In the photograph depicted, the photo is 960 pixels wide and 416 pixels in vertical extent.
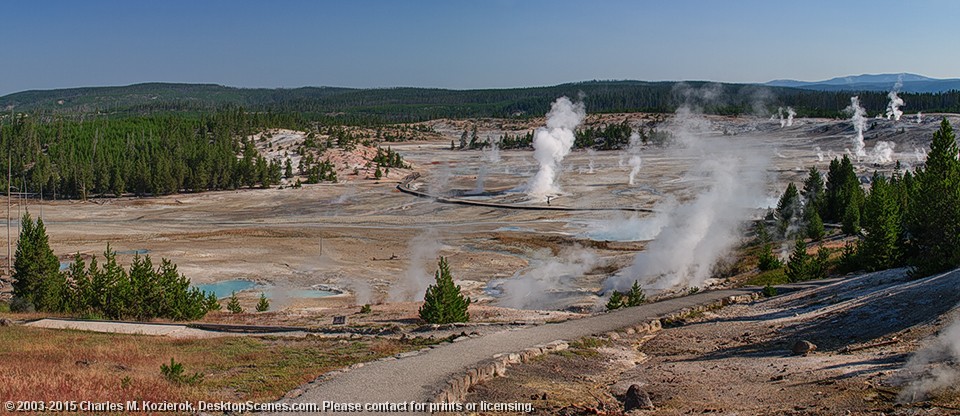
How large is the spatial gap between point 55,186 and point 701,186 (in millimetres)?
84529

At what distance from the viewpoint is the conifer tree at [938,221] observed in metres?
32.4

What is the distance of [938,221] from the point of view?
3453 centimetres

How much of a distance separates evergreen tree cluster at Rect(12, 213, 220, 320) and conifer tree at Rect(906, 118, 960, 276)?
29885mm

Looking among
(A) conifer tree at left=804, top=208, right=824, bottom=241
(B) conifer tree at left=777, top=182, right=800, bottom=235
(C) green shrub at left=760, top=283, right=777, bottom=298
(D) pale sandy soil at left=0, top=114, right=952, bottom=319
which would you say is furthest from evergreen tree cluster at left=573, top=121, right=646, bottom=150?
(C) green shrub at left=760, top=283, right=777, bottom=298

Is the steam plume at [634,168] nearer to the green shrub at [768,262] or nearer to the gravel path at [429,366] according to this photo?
the green shrub at [768,262]

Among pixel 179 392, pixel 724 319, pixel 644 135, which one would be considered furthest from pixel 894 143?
Result: pixel 179 392

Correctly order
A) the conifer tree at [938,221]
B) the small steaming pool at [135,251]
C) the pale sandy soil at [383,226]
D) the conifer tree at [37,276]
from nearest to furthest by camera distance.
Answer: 1. the conifer tree at [938,221]
2. the conifer tree at [37,276]
3. the pale sandy soil at [383,226]
4. the small steaming pool at [135,251]

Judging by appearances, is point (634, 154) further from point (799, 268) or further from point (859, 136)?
point (799, 268)

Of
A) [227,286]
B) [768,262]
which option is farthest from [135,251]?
[768,262]

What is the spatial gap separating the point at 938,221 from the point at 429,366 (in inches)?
1042

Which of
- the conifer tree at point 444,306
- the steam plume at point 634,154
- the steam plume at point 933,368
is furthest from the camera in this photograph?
the steam plume at point 634,154

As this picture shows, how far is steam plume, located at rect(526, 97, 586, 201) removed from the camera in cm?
9175

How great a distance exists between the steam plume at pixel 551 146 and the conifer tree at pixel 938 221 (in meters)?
51.1

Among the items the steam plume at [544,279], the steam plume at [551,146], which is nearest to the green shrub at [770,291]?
the steam plume at [544,279]
